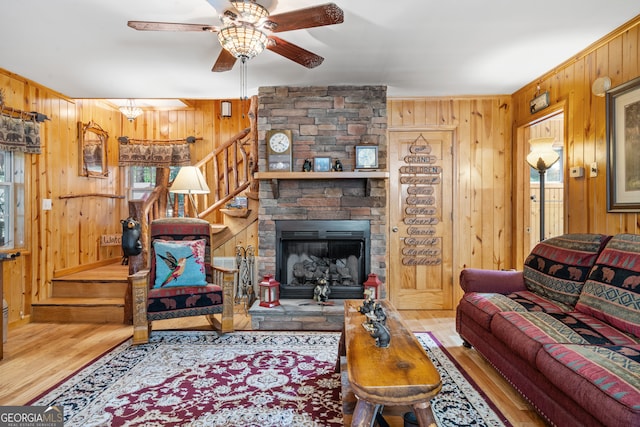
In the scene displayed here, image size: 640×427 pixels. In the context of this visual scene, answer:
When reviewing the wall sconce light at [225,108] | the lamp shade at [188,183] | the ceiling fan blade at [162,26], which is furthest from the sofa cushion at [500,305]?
the wall sconce light at [225,108]

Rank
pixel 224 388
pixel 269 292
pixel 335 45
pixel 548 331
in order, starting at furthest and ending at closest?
pixel 269 292, pixel 335 45, pixel 224 388, pixel 548 331

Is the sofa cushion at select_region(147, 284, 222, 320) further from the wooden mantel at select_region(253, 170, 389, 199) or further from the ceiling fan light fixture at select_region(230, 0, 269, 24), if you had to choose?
the ceiling fan light fixture at select_region(230, 0, 269, 24)

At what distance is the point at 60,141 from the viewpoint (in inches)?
175

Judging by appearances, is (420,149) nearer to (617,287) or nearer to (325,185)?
(325,185)

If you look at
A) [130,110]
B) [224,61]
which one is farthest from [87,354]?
[130,110]

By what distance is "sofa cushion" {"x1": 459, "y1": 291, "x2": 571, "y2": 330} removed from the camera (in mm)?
2500

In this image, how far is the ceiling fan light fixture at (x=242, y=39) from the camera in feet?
7.06

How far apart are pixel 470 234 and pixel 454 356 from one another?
1.86 meters

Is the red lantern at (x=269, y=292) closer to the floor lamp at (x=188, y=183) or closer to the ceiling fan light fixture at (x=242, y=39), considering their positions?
the floor lamp at (x=188, y=183)

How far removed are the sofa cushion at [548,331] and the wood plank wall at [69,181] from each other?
4550 millimetres

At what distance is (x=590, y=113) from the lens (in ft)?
10.1

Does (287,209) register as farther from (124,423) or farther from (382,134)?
(124,423)

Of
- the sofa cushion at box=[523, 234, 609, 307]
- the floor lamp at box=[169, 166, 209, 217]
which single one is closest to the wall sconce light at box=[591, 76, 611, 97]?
the sofa cushion at box=[523, 234, 609, 307]

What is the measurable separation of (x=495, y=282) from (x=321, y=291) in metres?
1.65
